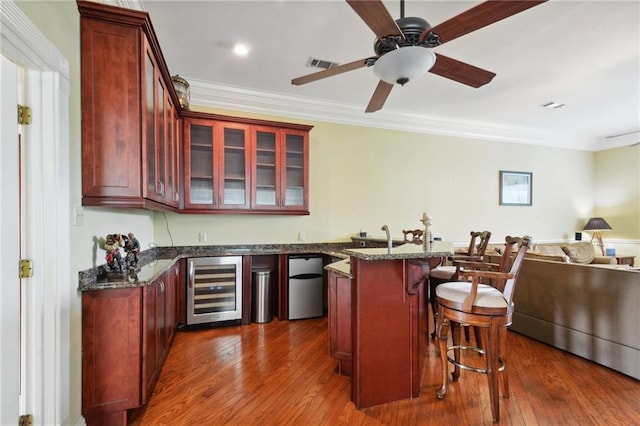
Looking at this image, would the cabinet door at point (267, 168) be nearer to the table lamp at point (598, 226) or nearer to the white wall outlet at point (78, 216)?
the white wall outlet at point (78, 216)

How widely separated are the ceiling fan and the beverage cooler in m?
2.43

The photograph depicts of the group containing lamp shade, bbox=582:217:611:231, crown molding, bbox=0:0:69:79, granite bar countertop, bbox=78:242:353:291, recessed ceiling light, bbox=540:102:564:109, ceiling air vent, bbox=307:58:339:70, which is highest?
ceiling air vent, bbox=307:58:339:70

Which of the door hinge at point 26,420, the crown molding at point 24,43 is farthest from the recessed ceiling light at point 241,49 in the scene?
the door hinge at point 26,420

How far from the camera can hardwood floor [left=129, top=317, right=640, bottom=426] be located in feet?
6.47

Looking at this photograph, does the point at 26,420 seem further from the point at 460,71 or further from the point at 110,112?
the point at 460,71

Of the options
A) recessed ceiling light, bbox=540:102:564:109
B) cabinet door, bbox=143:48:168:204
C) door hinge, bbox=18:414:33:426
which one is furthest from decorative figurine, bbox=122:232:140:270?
recessed ceiling light, bbox=540:102:564:109

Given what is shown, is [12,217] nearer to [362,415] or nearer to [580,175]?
[362,415]

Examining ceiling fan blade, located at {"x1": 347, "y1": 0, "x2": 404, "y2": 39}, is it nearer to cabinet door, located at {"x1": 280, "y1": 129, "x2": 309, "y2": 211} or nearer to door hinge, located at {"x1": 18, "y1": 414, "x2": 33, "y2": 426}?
cabinet door, located at {"x1": 280, "y1": 129, "x2": 309, "y2": 211}

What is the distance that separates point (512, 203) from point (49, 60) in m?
6.62

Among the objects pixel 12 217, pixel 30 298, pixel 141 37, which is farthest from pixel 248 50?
pixel 30 298

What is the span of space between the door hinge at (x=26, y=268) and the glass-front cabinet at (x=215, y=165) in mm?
2188

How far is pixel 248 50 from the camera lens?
3.15 meters

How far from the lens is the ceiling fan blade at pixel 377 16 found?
5.31 ft

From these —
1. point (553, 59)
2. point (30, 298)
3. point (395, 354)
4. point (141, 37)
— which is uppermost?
point (553, 59)
